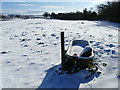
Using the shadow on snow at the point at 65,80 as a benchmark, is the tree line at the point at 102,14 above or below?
above

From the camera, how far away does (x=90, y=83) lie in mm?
3357

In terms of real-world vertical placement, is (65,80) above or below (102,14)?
below

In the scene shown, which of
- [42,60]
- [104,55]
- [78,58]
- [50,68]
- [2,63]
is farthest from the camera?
[104,55]

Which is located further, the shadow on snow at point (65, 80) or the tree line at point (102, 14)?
the tree line at point (102, 14)

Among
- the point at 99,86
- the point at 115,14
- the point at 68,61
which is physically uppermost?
the point at 115,14

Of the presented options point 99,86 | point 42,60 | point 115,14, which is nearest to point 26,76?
point 42,60

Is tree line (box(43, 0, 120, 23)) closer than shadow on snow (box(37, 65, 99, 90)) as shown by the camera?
No

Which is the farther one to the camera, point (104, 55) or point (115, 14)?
point (115, 14)

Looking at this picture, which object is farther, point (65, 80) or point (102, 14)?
point (102, 14)

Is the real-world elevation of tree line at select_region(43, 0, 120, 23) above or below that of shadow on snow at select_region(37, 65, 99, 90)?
above

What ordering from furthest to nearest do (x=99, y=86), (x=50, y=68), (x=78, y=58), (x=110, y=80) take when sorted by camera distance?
(x=50, y=68), (x=78, y=58), (x=110, y=80), (x=99, y=86)

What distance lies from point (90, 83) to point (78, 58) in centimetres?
94

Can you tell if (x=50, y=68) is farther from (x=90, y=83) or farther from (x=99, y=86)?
(x=99, y=86)

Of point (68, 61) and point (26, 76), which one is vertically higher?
point (68, 61)
